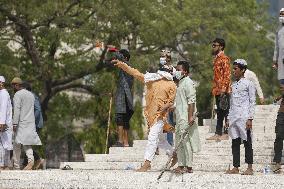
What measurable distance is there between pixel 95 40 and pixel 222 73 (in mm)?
10027

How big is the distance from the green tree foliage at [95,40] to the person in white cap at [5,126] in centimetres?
980

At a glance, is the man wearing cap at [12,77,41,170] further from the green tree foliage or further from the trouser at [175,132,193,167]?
Answer: the green tree foliage

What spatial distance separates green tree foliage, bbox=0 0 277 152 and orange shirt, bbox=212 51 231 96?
8.88 meters

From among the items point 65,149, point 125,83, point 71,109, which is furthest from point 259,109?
point 65,149

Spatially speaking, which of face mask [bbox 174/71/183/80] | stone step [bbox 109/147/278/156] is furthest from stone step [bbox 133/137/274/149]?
face mask [bbox 174/71/183/80]

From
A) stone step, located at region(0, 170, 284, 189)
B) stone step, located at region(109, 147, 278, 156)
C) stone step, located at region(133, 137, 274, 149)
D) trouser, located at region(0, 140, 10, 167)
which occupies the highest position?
stone step, located at region(133, 137, 274, 149)

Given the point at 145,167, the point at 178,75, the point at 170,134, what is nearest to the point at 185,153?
the point at 145,167

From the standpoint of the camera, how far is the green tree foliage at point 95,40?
24.4m

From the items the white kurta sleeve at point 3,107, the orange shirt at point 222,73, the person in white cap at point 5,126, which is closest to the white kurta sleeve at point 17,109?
the person in white cap at point 5,126

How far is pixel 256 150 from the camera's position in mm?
14414

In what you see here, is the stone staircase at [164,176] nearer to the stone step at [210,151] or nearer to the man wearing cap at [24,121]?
the stone step at [210,151]

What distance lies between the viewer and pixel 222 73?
15.0 m

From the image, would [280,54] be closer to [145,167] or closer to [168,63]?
[168,63]

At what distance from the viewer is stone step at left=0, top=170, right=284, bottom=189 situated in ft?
34.3
